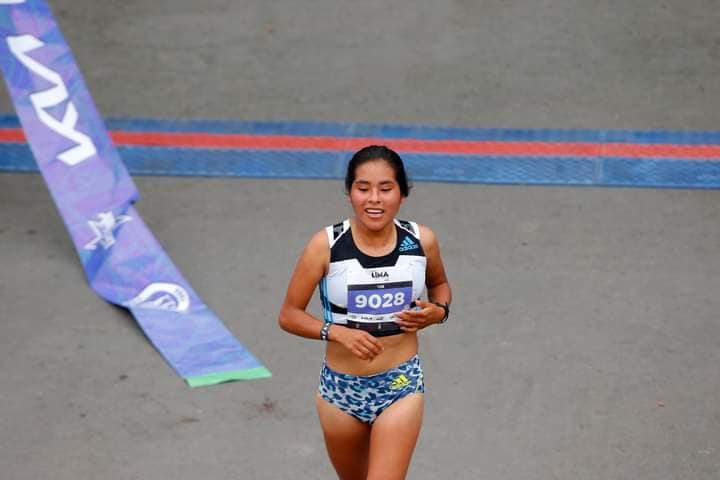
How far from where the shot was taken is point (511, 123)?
31.3ft

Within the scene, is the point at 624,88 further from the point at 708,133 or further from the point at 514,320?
the point at 514,320

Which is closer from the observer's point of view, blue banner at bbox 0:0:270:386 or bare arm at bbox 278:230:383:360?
bare arm at bbox 278:230:383:360

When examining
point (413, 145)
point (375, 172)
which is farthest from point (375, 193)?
point (413, 145)

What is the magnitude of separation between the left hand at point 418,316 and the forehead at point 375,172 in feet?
1.57

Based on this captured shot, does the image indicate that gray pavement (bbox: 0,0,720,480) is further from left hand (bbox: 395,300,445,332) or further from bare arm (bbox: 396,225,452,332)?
left hand (bbox: 395,300,445,332)

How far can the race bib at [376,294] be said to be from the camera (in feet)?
15.1

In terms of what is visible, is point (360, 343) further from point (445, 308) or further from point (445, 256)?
point (445, 256)

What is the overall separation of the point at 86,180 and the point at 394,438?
12.9 feet

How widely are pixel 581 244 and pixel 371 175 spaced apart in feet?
11.9

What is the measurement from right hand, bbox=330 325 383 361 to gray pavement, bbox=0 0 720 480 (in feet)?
5.08

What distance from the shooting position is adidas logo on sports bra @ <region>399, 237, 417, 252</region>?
467 centimetres

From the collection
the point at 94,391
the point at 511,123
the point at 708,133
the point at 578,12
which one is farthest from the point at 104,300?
the point at 578,12

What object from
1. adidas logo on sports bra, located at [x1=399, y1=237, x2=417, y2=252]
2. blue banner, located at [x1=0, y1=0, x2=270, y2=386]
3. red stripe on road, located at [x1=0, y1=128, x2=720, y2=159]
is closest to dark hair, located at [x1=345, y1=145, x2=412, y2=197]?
adidas logo on sports bra, located at [x1=399, y1=237, x2=417, y2=252]

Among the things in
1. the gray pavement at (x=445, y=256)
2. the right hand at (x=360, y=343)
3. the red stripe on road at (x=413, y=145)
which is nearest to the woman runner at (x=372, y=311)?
the right hand at (x=360, y=343)
